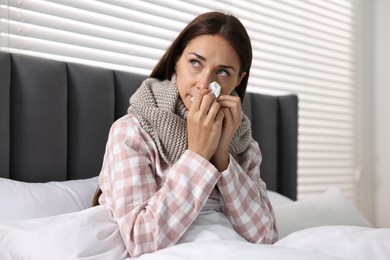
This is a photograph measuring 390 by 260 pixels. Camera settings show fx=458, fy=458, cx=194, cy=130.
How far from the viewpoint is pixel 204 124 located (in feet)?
3.64

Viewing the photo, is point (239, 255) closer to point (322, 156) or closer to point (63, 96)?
point (63, 96)

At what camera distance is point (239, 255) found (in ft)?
2.24

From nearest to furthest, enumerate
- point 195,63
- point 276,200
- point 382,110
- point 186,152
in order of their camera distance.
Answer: point 186,152, point 195,63, point 276,200, point 382,110

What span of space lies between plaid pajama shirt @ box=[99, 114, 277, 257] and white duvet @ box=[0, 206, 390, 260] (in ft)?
0.15

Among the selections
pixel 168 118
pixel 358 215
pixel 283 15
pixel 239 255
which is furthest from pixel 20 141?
pixel 283 15

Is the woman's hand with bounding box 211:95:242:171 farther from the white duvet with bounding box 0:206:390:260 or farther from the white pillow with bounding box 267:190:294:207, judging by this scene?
the white pillow with bounding box 267:190:294:207

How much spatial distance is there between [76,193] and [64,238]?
1.10 ft

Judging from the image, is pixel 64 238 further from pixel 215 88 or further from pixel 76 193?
pixel 215 88

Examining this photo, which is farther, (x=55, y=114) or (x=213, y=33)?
(x=55, y=114)

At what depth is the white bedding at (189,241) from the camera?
0.72 m

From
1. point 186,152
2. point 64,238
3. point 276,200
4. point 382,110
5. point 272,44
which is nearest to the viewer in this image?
point 64,238

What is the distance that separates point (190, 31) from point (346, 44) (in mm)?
1971

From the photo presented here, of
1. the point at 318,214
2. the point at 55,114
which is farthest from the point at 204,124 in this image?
the point at 318,214

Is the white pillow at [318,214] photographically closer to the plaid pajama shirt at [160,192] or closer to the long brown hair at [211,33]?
the plaid pajama shirt at [160,192]
